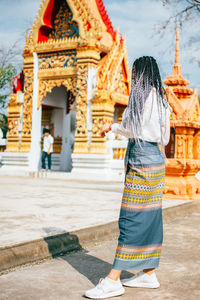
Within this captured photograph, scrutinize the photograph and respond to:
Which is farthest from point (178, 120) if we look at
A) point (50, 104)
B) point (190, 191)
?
point (50, 104)

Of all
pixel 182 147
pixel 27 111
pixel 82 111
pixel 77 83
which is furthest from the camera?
pixel 27 111

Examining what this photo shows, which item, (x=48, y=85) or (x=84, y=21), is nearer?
(x=84, y=21)

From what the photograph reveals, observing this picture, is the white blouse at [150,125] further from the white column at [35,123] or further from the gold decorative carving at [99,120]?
the white column at [35,123]

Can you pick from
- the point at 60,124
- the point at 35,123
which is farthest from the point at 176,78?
the point at 60,124

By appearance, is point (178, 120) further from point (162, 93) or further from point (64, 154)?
point (64, 154)

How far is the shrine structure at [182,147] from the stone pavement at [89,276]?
394 cm

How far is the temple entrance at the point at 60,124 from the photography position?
56.6ft

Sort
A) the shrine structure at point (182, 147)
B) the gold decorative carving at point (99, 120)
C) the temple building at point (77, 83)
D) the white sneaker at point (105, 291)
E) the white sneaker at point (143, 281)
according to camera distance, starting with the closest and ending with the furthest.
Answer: the white sneaker at point (105, 291) → the white sneaker at point (143, 281) → the shrine structure at point (182, 147) → the gold decorative carving at point (99, 120) → the temple building at point (77, 83)

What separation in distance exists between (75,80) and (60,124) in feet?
10.1

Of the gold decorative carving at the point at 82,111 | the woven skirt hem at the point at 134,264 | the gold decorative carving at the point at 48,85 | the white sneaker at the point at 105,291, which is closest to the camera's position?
the white sneaker at the point at 105,291

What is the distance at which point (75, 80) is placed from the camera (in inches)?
585

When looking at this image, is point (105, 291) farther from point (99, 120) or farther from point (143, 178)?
point (99, 120)

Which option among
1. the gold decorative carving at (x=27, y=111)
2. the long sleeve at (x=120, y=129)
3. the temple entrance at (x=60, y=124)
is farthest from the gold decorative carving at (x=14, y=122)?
the long sleeve at (x=120, y=129)

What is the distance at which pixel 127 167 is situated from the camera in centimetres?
331
